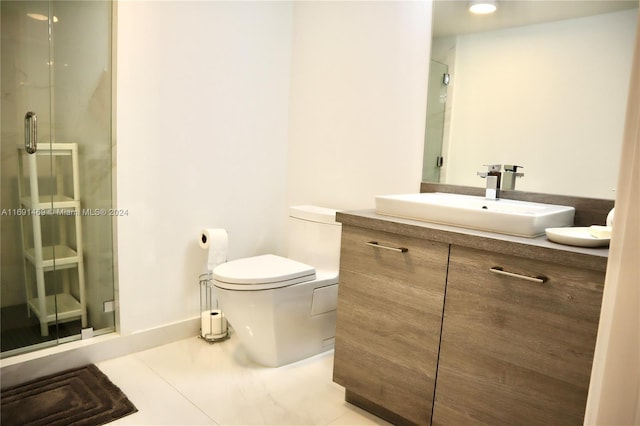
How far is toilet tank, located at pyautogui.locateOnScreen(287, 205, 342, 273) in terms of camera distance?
227cm

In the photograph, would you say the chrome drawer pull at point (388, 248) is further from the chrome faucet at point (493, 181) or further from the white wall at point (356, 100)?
the white wall at point (356, 100)

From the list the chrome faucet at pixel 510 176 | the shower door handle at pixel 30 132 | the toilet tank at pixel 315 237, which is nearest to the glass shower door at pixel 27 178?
the shower door handle at pixel 30 132

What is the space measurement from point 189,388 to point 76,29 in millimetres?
1727

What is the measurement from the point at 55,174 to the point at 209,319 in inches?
41.6

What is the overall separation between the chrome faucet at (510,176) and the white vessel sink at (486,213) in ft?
0.23

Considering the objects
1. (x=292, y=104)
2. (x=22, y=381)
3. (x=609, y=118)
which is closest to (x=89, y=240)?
(x=22, y=381)

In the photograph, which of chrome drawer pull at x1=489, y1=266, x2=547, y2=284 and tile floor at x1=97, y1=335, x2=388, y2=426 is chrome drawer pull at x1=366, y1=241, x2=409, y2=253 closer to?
chrome drawer pull at x1=489, y1=266, x2=547, y2=284

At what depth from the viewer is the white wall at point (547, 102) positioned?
63.5 inches

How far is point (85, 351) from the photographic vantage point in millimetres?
2078

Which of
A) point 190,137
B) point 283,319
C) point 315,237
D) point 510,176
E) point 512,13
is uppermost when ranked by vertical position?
point 512,13

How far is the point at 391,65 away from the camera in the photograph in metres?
2.25

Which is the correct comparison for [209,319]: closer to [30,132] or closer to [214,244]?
[214,244]

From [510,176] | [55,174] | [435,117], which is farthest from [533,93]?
[55,174]

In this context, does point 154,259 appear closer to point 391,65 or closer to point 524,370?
point 391,65
